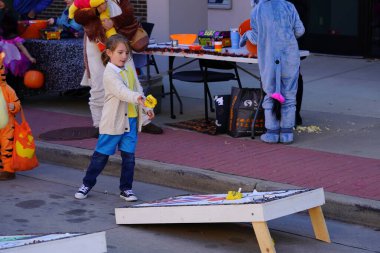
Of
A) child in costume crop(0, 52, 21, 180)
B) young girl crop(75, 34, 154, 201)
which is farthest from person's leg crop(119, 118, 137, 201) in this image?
child in costume crop(0, 52, 21, 180)

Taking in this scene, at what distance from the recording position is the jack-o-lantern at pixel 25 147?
28.4ft

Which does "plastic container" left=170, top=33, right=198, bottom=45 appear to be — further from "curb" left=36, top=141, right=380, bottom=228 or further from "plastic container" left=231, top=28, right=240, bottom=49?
"curb" left=36, top=141, right=380, bottom=228

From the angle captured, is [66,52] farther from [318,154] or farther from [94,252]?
[94,252]

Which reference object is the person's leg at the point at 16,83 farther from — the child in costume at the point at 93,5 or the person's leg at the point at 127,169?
the person's leg at the point at 127,169

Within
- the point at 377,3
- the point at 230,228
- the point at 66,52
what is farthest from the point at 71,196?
the point at 377,3

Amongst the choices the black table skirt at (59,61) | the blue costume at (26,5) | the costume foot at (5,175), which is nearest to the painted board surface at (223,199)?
the costume foot at (5,175)

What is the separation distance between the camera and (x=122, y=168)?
25.8ft

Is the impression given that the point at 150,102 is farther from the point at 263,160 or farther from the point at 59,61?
the point at 59,61

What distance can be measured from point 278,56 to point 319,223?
2864 mm

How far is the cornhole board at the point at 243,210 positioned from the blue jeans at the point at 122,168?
2.61ft

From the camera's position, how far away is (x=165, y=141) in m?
9.76

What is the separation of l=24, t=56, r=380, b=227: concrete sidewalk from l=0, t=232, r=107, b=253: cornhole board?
2.59 meters

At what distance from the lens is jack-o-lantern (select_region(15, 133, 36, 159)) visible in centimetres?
866

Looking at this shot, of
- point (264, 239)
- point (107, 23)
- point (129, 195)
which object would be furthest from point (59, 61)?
point (264, 239)
